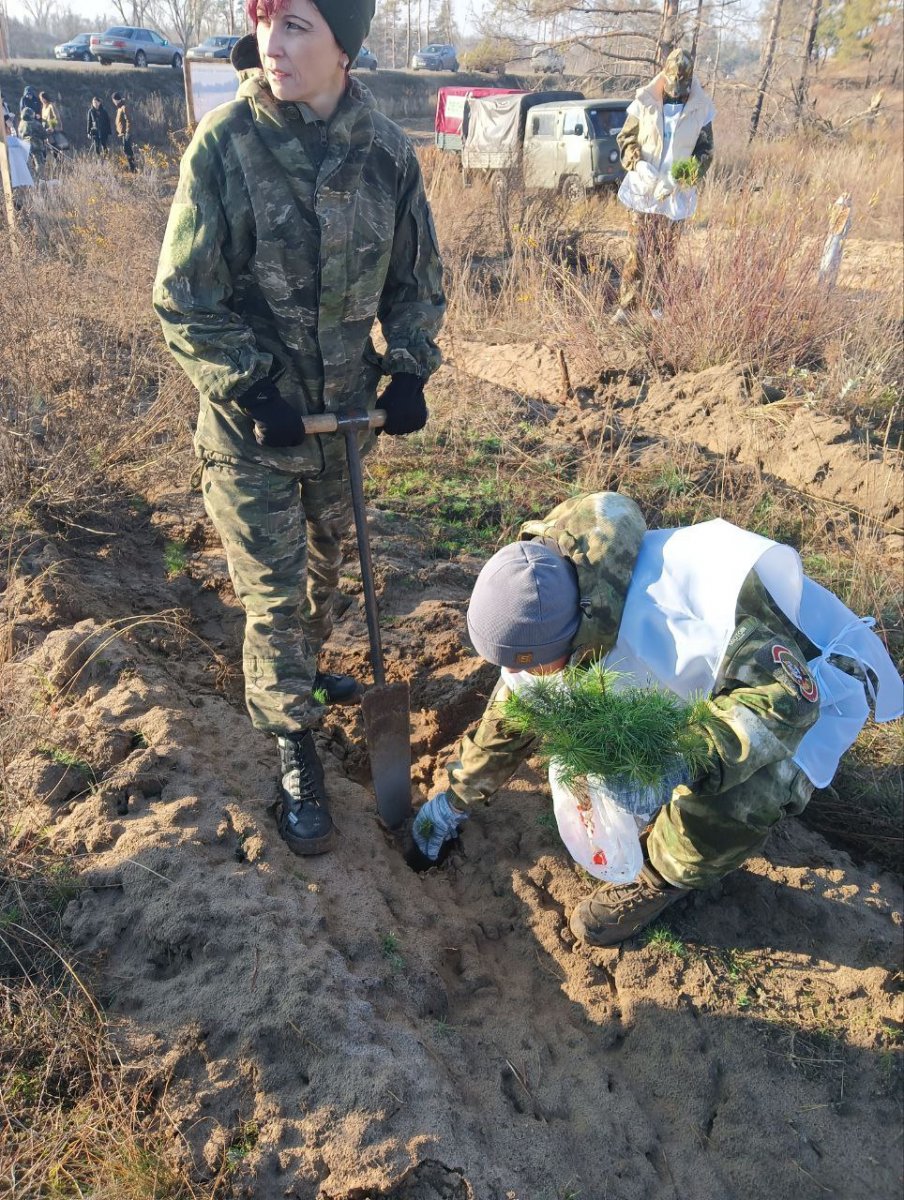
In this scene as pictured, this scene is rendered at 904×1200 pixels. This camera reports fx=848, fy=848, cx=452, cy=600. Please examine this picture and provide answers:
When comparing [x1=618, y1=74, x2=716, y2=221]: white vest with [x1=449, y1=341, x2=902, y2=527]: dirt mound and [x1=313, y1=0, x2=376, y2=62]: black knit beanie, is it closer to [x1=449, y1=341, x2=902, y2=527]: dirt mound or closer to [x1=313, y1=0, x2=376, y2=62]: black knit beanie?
[x1=449, y1=341, x2=902, y2=527]: dirt mound

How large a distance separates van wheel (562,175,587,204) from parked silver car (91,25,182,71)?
17773 mm

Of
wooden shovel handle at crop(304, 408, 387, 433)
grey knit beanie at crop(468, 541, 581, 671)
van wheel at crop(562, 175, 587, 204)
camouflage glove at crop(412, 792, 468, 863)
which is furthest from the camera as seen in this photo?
van wheel at crop(562, 175, 587, 204)

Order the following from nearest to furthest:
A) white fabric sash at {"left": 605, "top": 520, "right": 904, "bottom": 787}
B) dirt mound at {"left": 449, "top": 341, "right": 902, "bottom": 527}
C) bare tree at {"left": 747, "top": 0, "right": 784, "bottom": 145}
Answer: white fabric sash at {"left": 605, "top": 520, "right": 904, "bottom": 787}, dirt mound at {"left": 449, "top": 341, "right": 902, "bottom": 527}, bare tree at {"left": 747, "top": 0, "right": 784, "bottom": 145}

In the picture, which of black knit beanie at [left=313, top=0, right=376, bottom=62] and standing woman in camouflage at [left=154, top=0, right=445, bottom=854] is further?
standing woman in camouflage at [left=154, top=0, right=445, bottom=854]

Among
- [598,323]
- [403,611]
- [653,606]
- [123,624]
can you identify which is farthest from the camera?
[598,323]

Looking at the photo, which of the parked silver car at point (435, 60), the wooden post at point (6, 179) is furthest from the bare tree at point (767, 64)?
the parked silver car at point (435, 60)

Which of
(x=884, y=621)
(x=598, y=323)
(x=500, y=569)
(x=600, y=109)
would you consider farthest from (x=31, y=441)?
(x=600, y=109)

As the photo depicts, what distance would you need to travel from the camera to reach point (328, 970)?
2.03 metres

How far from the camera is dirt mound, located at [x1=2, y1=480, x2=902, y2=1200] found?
1.78 metres

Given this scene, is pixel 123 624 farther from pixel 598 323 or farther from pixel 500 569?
pixel 598 323

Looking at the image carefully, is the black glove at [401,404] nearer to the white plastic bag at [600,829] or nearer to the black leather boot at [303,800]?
the black leather boot at [303,800]

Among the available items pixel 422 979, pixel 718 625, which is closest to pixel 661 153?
pixel 718 625

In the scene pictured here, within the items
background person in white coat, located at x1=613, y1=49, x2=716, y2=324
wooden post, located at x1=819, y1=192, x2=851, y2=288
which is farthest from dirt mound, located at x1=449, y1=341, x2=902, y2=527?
wooden post, located at x1=819, y1=192, x2=851, y2=288

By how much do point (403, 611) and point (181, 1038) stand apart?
→ 1.97 meters
